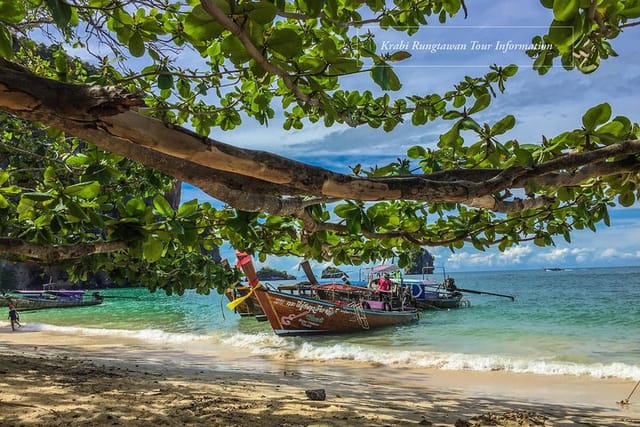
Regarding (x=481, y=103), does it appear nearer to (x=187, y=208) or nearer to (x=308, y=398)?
(x=187, y=208)

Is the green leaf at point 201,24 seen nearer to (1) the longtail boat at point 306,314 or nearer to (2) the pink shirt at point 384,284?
(1) the longtail boat at point 306,314

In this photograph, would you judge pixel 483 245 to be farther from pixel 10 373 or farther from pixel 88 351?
pixel 88 351

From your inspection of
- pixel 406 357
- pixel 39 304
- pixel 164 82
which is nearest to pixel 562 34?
pixel 164 82

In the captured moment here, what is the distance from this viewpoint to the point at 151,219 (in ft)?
6.65

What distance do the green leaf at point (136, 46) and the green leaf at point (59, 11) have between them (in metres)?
0.95

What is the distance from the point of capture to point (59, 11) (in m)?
1.14

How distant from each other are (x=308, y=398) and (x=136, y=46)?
439 cm

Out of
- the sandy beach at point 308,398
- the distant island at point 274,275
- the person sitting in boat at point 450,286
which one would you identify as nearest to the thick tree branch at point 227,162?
the sandy beach at point 308,398

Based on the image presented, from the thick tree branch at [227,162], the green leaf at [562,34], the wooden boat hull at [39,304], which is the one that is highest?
the green leaf at [562,34]

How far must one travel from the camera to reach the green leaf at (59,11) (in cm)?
112

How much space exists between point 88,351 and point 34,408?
31.5 ft

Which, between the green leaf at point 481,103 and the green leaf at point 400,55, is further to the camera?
the green leaf at point 400,55

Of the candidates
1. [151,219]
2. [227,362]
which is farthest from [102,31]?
[227,362]

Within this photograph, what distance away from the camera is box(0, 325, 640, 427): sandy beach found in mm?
3850
